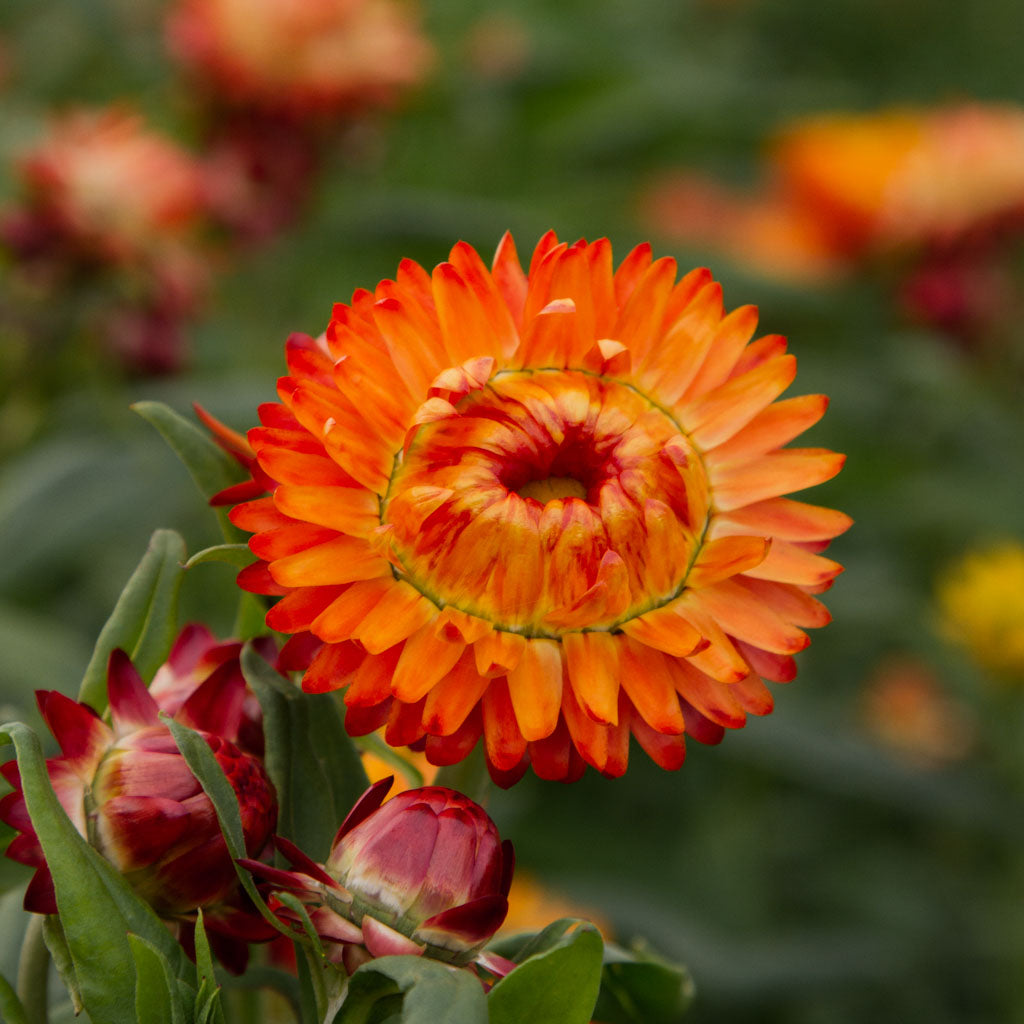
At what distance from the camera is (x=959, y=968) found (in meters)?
2.28

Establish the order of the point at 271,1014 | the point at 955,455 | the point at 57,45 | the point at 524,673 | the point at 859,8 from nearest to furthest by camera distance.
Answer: the point at 524,673 < the point at 271,1014 < the point at 955,455 < the point at 57,45 < the point at 859,8

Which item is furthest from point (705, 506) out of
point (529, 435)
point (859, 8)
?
point (859, 8)

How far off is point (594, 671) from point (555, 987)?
151 mm

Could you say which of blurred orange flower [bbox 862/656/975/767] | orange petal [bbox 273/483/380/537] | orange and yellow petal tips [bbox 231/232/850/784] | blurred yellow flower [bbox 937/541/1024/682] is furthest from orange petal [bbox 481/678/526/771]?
blurred orange flower [bbox 862/656/975/767]

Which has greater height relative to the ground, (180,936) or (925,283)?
(925,283)

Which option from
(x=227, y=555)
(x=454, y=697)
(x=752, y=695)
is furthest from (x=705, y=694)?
(x=227, y=555)

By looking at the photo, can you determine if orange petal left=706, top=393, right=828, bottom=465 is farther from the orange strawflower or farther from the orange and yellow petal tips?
the orange strawflower

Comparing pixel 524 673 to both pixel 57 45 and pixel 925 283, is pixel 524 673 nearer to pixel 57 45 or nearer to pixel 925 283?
pixel 925 283

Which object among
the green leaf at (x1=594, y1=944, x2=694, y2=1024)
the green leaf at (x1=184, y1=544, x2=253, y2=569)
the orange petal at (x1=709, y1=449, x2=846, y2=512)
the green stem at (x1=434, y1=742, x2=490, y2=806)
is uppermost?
the orange petal at (x1=709, y1=449, x2=846, y2=512)

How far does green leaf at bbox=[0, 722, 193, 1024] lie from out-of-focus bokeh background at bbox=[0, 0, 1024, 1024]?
0.90m

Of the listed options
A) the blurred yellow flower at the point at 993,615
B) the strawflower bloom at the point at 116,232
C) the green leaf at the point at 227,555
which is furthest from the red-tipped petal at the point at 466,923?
the blurred yellow flower at the point at 993,615

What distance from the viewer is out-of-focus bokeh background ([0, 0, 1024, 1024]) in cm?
175

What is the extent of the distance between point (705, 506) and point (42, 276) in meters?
1.20

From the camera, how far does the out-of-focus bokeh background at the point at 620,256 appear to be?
1.75 metres
